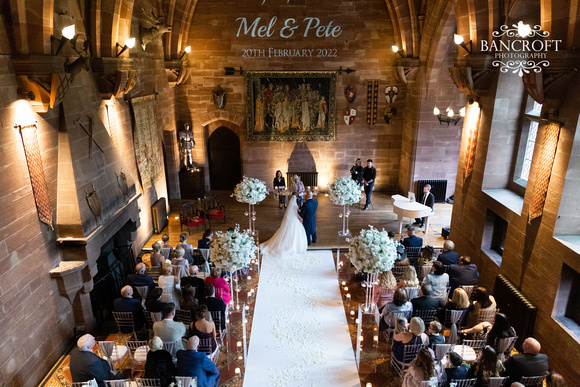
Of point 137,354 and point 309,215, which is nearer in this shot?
point 137,354

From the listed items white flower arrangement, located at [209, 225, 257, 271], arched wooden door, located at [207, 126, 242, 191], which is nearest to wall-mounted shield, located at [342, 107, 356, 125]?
arched wooden door, located at [207, 126, 242, 191]

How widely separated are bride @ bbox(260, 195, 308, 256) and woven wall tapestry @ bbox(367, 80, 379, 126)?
544 centimetres

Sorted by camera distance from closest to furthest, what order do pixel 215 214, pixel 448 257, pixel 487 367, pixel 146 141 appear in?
pixel 487 367
pixel 448 257
pixel 146 141
pixel 215 214

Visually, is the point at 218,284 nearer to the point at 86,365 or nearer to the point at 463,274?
the point at 86,365

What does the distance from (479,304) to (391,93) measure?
29.3 ft

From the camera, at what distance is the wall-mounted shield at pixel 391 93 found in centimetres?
1362

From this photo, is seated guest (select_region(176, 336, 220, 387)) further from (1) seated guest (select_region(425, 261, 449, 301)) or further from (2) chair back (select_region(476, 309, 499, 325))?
(2) chair back (select_region(476, 309, 499, 325))

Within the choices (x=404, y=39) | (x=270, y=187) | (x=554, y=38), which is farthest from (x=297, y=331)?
(x=404, y=39)

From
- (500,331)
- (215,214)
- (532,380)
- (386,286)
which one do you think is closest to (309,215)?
(215,214)

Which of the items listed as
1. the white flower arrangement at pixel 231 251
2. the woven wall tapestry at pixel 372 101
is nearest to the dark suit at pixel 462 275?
the white flower arrangement at pixel 231 251

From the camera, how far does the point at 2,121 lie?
17.8 ft

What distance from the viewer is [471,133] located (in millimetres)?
8852

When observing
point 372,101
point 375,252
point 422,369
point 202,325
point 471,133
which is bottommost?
point 202,325

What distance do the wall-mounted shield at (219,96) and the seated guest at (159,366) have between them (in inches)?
387
